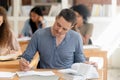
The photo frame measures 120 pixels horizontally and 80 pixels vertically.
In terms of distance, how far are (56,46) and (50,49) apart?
7 centimetres

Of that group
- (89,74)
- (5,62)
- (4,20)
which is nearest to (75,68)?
(89,74)

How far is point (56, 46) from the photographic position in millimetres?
2801

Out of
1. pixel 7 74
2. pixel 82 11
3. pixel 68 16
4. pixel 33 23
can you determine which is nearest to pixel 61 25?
pixel 68 16

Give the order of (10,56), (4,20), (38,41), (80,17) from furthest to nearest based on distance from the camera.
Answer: (80,17) → (4,20) → (10,56) → (38,41)

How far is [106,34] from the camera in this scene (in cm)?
587

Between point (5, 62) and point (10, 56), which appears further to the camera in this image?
point (10, 56)

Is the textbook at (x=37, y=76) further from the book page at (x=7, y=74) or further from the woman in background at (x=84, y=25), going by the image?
the woman in background at (x=84, y=25)

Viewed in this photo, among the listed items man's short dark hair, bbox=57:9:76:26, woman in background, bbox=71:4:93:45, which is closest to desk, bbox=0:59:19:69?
man's short dark hair, bbox=57:9:76:26

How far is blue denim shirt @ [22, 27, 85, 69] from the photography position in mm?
2777

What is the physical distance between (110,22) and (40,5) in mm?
1503

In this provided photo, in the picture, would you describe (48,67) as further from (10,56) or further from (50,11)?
(50,11)

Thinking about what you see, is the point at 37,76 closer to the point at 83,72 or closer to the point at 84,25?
the point at 83,72

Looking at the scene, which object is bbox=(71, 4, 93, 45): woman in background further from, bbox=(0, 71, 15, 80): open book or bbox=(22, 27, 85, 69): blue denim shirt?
bbox=(0, 71, 15, 80): open book

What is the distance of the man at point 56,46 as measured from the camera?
274cm
